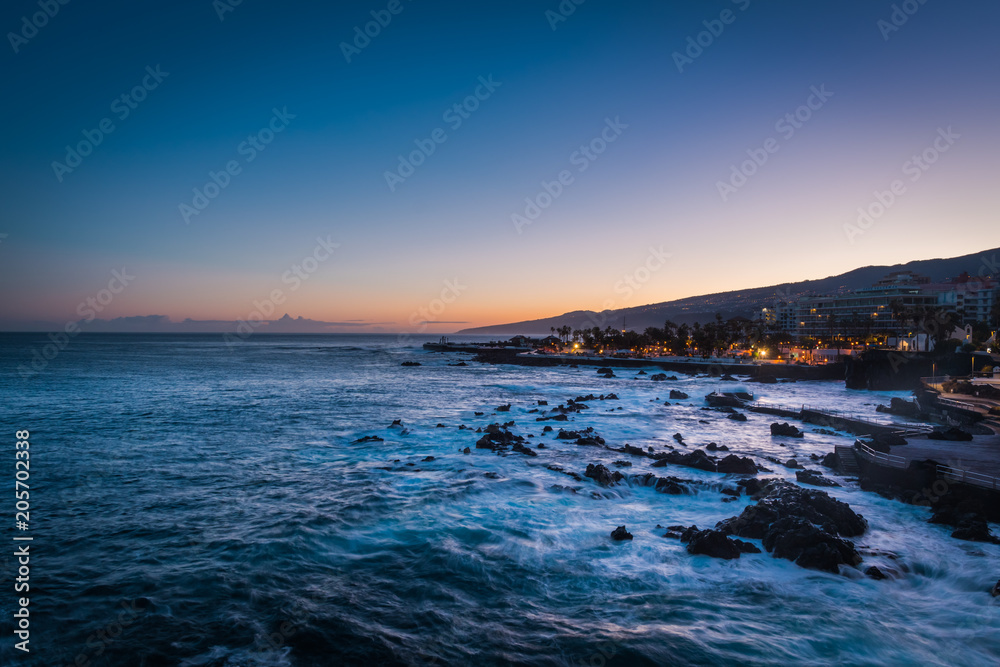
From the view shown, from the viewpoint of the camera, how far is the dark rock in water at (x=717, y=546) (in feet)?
47.7

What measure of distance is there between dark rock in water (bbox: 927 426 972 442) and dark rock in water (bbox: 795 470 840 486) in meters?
7.42

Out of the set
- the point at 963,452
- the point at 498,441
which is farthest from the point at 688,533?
the point at 498,441

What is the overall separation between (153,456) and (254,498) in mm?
11651

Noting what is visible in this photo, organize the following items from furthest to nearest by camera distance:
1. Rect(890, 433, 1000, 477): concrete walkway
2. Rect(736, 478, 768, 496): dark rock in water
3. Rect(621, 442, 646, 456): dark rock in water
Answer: Rect(621, 442, 646, 456): dark rock in water, Rect(736, 478, 768, 496): dark rock in water, Rect(890, 433, 1000, 477): concrete walkway

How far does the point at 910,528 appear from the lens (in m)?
16.5

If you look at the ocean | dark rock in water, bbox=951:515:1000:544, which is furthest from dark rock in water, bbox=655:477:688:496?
dark rock in water, bbox=951:515:1000:544

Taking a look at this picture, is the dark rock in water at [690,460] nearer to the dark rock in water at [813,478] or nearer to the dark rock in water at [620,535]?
the dark rock in water at [813,478]

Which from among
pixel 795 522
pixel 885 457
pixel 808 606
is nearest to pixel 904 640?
pixel 808 606

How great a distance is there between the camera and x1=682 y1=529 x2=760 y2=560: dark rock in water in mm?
14524

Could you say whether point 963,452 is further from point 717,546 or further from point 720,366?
point 720,366

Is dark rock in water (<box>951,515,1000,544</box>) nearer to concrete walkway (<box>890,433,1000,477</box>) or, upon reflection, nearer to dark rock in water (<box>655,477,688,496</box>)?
concrete walkway (<box>890,433,1000,477</box>)

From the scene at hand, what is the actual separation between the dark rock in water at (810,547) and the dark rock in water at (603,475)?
807 centimetres

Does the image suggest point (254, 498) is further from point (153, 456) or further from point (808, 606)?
point (808, 606)

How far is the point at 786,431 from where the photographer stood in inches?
1334
